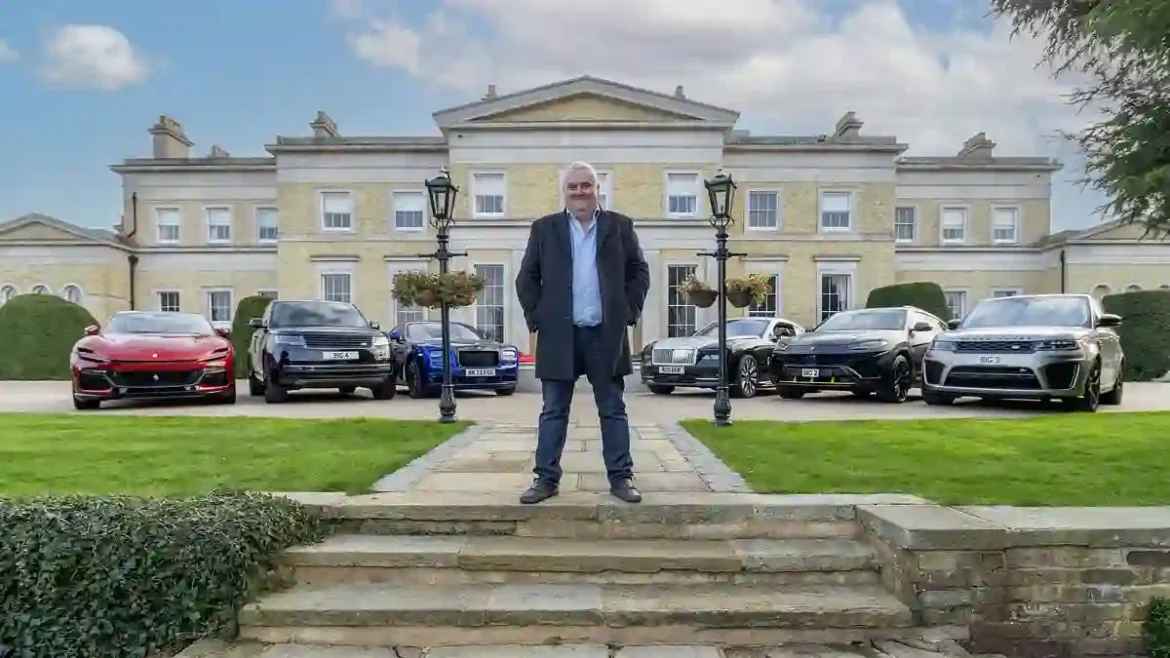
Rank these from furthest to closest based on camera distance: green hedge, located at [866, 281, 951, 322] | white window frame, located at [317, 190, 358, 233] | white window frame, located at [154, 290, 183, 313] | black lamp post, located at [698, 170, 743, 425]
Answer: white window frame, located at [154, 290, 183, 313] → white window frame, located at [317, 190, 358, 233] → green hedge, located at [866, 281, 951, 322] → black lamp post, located at [698, 170, 743, 425]

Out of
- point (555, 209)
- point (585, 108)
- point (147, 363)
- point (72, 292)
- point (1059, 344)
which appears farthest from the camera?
point (72, 292)

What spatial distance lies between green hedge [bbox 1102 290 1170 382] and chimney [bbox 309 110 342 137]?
27196 millimetres

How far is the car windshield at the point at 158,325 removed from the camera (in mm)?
10539

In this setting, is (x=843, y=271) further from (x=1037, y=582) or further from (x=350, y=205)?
(x=1037, y=582)

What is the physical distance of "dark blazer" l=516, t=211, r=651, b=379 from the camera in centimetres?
402

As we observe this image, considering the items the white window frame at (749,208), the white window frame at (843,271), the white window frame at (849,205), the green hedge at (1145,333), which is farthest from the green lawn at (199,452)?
the white window frame at (849,205)

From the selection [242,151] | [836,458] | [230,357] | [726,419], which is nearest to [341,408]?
[230,357]

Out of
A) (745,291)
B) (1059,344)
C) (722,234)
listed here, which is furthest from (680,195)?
(722,234)

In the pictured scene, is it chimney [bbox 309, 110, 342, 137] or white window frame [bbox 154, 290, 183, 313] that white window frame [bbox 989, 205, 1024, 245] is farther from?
white window frame [bbox 154, 290, 183, 313]

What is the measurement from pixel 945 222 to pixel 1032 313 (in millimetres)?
23719

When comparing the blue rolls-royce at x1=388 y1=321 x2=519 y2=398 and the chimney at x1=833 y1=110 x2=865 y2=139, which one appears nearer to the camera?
the blue rolls-royce at x1=388 y1=321 x2=519 y2=398

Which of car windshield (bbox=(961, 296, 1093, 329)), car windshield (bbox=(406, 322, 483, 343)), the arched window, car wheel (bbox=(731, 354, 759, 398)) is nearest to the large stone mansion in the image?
the arched window

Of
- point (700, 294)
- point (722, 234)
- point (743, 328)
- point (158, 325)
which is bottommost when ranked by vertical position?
point (743, 328)

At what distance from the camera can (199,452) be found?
5.52 metres
